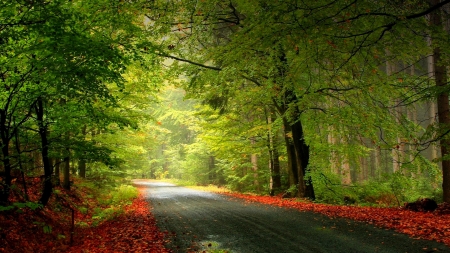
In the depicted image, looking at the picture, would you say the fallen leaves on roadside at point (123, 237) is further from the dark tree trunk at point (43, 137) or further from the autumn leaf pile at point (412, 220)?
the autumn leaf pile at point (412, 220)

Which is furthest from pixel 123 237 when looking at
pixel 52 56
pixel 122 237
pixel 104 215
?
pixel 52 56

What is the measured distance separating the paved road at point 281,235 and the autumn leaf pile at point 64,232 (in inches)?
24.3

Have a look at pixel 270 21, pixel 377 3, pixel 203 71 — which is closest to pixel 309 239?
pixel 270 21

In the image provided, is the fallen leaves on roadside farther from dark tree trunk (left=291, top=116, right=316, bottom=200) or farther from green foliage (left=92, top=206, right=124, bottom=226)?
dark tree trunk (left=291, top=116, right=316, bottom=200)

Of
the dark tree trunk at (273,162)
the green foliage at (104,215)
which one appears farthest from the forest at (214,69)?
the dark tree trunk at (273,162)

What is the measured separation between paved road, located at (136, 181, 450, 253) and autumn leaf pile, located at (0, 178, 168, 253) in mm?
616

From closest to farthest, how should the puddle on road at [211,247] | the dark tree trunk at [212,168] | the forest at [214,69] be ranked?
the forest at [214,69] → the puddle on road at [211,247] → the dark tree trunk at [212,168]

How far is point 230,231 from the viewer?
7.78 meters

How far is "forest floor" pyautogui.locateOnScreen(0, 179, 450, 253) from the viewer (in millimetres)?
6094

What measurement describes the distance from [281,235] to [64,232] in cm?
617

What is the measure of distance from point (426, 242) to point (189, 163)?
1074 inches

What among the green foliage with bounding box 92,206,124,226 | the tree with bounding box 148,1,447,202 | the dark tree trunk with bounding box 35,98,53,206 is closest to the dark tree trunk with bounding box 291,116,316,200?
the tree with bounding box 148,1,447,202

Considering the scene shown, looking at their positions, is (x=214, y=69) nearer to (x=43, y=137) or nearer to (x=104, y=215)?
(x=43, y=137)

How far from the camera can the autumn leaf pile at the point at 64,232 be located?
629 centimetres
